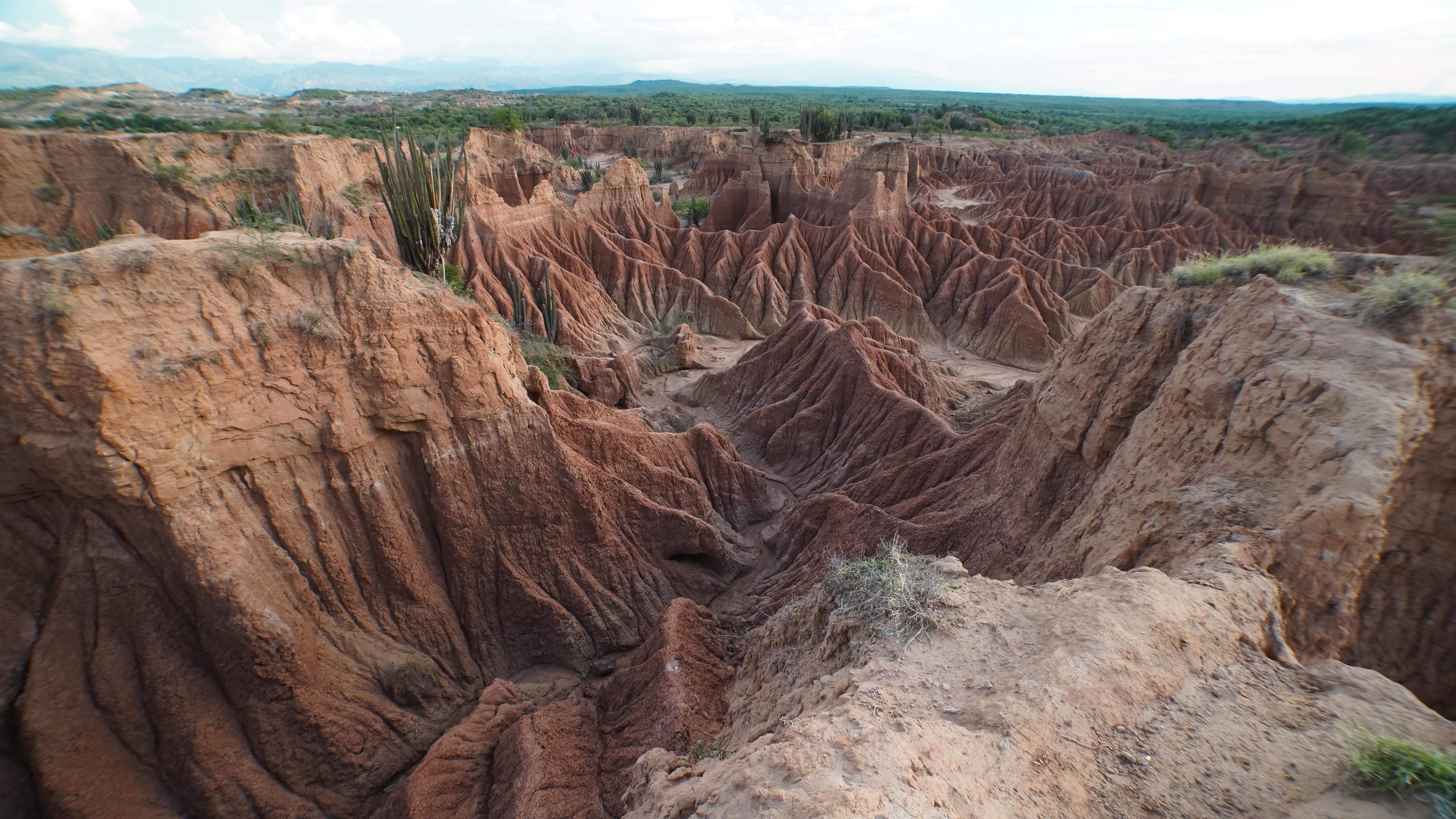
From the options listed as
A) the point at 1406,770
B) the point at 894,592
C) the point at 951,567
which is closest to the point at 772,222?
the point at 951,567

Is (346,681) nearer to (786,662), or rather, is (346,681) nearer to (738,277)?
(786,662)

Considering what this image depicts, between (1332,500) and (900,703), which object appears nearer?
(900,703)

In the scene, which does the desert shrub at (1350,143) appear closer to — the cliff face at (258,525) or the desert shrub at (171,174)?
the cliff face at (258,525)

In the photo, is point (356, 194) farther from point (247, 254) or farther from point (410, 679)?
point (410, 679)

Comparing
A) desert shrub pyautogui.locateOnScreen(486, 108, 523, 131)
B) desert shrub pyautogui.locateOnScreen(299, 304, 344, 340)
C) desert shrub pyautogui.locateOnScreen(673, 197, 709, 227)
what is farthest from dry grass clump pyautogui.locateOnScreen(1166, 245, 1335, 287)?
desert shrub pyautogui.locateOnScreen(486, 108, 523, 131)

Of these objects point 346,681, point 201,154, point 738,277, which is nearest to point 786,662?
point 346,681

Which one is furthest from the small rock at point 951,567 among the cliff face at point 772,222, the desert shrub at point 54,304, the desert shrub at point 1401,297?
the cliff face at point 772,222

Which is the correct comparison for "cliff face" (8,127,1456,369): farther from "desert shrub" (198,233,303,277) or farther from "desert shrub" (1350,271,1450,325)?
"desert shrub" (1350,271,1450,325)
